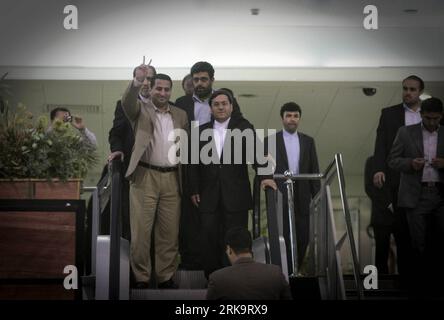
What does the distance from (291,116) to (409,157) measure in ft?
2.82

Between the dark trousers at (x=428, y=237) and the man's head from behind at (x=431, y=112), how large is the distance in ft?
1.42

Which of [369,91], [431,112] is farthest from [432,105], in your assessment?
[369,91]

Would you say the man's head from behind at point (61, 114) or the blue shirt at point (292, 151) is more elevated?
the man's head from behind at point (61, 114)

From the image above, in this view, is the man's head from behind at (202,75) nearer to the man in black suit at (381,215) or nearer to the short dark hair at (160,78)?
the short dark hair at (160,78)

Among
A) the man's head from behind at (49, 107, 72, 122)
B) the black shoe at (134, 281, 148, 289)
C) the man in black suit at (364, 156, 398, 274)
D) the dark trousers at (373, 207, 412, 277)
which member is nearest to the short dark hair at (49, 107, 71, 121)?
the man's head from behind at (49, 107, 72, 122)

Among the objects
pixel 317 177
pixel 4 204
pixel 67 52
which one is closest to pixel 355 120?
pixel 317 177

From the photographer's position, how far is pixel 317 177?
8078mm

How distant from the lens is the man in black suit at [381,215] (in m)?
8.22

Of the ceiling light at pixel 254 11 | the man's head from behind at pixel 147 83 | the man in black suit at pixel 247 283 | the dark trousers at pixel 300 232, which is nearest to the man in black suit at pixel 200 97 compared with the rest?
the man's head from behind at pixel 147 83

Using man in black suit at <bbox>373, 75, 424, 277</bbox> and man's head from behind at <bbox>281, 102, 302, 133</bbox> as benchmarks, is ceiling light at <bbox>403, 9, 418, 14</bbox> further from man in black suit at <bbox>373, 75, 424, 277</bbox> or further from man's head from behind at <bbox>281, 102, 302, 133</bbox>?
man's head from behind at <bbox>281, 102, 302, 133</bbox>

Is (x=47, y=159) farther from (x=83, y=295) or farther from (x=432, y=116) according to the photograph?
(x=432, y=116)

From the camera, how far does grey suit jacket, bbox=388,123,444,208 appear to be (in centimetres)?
785

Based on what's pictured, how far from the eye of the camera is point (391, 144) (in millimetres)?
8133

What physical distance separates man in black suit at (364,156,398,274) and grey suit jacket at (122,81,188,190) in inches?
54.9
